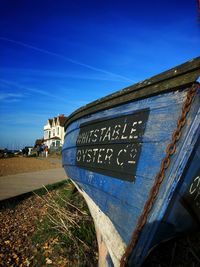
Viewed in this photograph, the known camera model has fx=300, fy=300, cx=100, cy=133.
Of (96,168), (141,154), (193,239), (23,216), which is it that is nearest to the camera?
(141,154)

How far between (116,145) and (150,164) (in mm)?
517

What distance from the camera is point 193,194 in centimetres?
218

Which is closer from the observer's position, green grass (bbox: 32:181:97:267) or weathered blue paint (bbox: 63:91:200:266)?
weathered blue paint (bbox: 63:91:200:266)

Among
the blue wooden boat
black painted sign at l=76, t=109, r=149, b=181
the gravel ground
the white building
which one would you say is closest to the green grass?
the blue wooden boat

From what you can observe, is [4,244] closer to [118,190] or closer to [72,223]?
[72,223]

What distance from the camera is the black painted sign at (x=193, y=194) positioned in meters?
2.16

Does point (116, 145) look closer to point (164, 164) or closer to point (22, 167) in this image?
point (164, 164)

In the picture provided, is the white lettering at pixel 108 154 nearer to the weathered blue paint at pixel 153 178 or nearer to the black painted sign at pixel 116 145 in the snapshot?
the black painted sign at pixel 116 145

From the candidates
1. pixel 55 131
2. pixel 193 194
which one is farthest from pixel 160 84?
pixel 55 131

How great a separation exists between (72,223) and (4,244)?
3.69ft

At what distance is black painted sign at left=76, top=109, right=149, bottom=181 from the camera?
8.28 ft

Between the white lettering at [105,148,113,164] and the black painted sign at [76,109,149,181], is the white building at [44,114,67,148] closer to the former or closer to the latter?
the black painted sign at [76,109,149,181]

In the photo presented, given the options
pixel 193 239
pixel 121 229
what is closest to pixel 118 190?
pixel 121 229

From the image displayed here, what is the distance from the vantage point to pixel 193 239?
397 centimetres
